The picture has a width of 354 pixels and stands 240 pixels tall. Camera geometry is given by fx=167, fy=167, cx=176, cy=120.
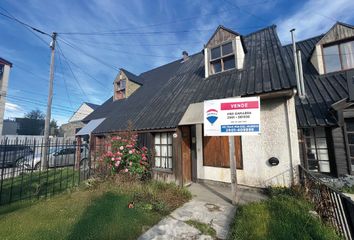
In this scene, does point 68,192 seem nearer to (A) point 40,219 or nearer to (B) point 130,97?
(A) point 40,219

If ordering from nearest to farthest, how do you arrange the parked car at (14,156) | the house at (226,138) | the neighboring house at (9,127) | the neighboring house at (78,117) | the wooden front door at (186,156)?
1. the house at (226,138)
2. the parked car at (14,156)
3. the wooden front door at (186,156)
4. the neighboring house at (78,117)
5. the neighboring house at (9,127)

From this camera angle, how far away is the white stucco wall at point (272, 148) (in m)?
5.82

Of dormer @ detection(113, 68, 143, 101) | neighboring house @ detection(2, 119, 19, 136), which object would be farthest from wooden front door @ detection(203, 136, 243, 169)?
neighboring house @ detection(2, 119, 19, 136)

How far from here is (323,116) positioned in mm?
6609

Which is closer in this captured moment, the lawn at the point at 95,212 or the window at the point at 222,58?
the lawn at the point at 95,212

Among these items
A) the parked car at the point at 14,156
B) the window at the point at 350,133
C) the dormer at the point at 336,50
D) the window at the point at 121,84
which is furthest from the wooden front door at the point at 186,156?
the window at the point at 121,84

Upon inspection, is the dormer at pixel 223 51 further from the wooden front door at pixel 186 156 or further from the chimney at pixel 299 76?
the wooden front door at pixel 186 156

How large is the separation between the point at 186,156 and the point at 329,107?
6.16 metres

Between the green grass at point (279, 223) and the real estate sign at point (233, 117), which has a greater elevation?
the real estate sign at point (233, 117)

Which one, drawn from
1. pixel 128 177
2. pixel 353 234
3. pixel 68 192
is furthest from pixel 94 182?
pixel 353 234

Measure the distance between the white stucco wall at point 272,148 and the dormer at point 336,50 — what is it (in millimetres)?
4316

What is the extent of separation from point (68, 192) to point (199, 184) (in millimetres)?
5419

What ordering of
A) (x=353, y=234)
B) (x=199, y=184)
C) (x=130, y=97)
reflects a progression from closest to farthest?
(x=353, y=234)
(x=199, y=184)
(x=130, y=97)

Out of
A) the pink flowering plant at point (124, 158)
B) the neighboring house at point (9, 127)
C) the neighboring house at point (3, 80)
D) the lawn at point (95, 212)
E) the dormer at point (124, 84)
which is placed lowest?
the lawn at point (95, 212)
